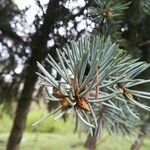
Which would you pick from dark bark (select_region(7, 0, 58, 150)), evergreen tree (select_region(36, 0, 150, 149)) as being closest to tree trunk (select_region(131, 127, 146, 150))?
dark bark (select_region(7, 0, 58, 150))

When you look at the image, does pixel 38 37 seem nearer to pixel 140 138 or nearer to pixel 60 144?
pixel 140 138

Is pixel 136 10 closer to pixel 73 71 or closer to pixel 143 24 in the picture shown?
pixel 143 24

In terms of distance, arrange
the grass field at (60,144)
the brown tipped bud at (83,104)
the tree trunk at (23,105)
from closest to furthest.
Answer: the brown tipped bud at (83,104) < the tree trunk at (23,105) < the grass field at (60,144)

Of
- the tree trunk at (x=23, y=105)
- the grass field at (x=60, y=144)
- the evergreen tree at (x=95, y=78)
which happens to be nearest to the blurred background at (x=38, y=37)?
the tree trunk at (x=23, y=105)

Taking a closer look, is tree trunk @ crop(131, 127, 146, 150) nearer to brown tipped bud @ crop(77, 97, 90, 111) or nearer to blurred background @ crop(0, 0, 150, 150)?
blurred background @ crop(0, 0, 150, 150)

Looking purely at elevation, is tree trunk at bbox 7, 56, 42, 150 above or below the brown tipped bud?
above

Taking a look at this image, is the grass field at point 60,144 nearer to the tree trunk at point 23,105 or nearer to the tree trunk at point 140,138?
the tree trunk at point 140,138

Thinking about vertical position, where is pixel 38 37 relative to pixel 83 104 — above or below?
above

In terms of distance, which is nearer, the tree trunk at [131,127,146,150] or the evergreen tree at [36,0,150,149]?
the evergreen tree at [36,0,150,149]

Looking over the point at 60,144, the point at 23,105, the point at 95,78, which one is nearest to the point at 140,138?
the point at 23,105
